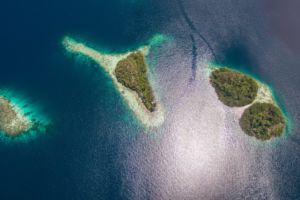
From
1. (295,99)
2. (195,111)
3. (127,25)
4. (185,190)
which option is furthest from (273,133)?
(127,25)

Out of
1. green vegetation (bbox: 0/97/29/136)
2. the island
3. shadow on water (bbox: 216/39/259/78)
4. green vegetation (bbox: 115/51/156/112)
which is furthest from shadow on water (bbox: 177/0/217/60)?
green vegetation (bbox: 0/97/29/136)

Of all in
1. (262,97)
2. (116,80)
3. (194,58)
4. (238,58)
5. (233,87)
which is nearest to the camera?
(262,97)

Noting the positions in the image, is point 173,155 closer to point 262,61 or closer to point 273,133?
point 273,133

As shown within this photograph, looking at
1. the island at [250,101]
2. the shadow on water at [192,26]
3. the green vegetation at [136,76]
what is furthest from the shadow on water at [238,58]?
the green vegetation at [136,76]

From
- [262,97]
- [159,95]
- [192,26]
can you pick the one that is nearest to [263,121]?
[262,97]

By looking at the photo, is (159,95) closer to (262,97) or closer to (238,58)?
(238,58)

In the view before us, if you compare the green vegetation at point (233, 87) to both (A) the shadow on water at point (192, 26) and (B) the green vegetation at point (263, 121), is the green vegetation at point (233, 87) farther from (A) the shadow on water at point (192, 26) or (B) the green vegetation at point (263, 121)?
(A) the shadow on water at point (192, 26)
